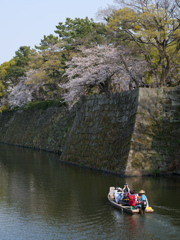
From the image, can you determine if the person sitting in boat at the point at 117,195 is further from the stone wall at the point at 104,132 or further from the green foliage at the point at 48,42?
the green foliage at the point at 48,42

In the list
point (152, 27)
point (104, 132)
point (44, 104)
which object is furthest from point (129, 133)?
point (44, 104)

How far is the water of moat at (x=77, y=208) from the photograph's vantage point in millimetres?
13695

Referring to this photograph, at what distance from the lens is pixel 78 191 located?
68.7ft

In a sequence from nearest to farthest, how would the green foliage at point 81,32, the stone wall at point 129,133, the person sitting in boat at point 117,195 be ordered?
the person sitting in boat at point 117,195 → the stone wall at point 129,133 → the green foliage at point 81,32

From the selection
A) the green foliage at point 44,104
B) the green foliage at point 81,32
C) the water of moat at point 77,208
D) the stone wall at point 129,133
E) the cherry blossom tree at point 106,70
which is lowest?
the water of moat at point 77,208

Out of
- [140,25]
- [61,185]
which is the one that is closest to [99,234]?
[61,185]

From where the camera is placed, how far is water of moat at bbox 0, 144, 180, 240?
13695mm

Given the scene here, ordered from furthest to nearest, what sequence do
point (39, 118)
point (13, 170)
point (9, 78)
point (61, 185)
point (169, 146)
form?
point (9, 78)
point (39, 118)
point (13, 170)
point (169, 146)
point (61, 185)

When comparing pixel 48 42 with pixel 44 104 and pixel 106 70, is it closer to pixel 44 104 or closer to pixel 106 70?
pixel 44 104

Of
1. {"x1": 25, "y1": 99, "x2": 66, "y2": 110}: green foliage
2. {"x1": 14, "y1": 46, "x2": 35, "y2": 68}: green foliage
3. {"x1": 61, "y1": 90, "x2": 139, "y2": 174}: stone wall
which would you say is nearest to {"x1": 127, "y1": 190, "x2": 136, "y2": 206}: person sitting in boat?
{"x1": 61, "y1": 90, "x2": 139, "y2": 174}: stone wall

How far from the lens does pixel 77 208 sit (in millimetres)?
17234

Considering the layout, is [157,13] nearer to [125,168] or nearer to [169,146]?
[169,146]

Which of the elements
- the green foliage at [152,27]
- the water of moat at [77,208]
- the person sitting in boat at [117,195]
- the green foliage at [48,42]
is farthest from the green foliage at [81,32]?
the person sitting in boat at [117,195]

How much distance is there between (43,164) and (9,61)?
36.7 metres
